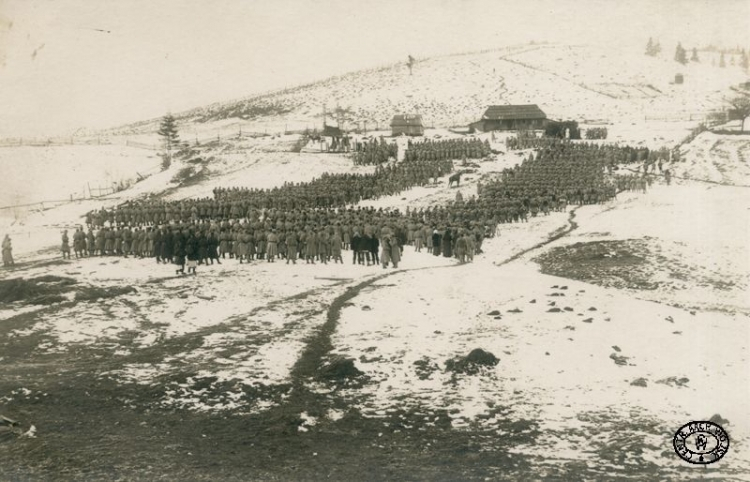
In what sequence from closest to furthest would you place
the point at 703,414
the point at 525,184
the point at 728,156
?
the point at 703,414, the point at 525,184, the point at 728,156

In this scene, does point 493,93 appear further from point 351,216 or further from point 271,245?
point 271,245

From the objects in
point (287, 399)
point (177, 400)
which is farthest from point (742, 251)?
point (177, 400)

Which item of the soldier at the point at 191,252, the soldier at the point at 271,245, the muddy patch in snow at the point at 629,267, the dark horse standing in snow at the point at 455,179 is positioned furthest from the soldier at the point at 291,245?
the dark horse standing in snow at the point at 455,179

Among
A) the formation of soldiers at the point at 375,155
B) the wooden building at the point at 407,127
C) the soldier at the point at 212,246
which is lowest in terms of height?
the soldier at the point at 212,246

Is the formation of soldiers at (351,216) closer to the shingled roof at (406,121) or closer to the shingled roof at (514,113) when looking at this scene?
the shingled roof at (406,121)

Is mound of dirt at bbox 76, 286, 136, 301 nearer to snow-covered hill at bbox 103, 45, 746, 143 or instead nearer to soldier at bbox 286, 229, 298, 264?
soldier at bbox 286, 229, 298, 264

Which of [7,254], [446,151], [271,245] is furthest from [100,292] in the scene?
[446,151]

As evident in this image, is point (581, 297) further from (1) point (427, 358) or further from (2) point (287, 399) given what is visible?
(2) point (287, 399)
